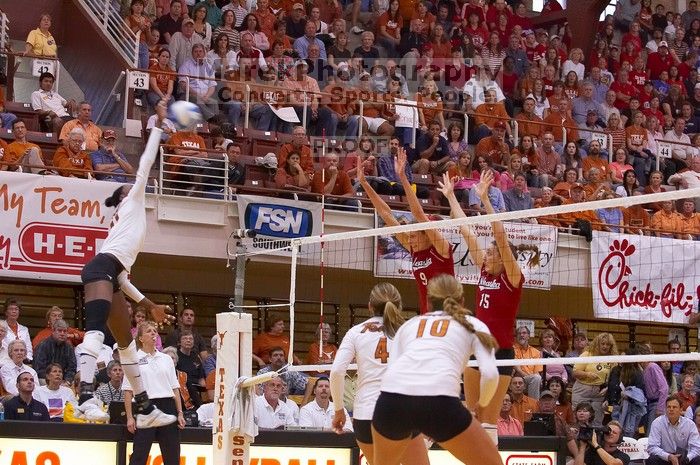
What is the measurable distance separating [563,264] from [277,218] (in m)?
4.30

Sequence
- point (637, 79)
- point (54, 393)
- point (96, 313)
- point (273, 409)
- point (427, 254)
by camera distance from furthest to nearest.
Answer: point (637, 79) → point (273, 409) → point (54, 393) → point (427, 254) → point (96, 313)

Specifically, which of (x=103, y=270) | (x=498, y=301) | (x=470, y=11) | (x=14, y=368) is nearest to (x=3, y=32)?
(x=14, y=368)

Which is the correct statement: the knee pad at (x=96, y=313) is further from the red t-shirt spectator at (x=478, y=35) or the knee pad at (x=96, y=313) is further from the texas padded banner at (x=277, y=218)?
the red t-shirt spectator at (x=478, y=35)

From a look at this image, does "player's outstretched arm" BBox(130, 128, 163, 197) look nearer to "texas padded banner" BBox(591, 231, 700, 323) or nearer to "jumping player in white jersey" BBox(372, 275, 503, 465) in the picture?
"jumping player in white jersey" BBox(372, 275, 503, 465)

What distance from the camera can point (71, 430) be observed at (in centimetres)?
1093

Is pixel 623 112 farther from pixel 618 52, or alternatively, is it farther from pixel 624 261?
pixel 624 261

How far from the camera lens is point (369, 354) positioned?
27.7ft

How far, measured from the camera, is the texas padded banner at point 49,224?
14.5m

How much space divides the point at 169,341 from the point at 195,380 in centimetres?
89

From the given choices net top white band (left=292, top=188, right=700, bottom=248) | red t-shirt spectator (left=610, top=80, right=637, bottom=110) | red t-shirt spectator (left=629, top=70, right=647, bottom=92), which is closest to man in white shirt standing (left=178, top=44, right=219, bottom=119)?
net top white band (left=292, top=188, right=700, bottom=248)

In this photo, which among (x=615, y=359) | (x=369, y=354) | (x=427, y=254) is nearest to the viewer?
(x=369, y=354)

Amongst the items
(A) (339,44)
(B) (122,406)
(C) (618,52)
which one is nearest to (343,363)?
(B) (122,406)

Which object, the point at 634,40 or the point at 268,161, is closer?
the point at 268,161

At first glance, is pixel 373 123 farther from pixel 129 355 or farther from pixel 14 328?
pixel 129 355
